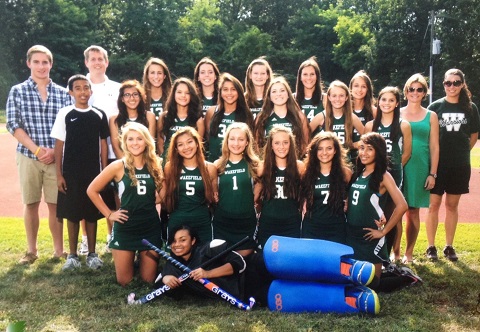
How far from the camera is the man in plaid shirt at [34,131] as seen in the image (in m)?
6.07

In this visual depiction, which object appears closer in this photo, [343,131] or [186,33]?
[343,131]

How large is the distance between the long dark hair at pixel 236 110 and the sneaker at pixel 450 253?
8.61ft

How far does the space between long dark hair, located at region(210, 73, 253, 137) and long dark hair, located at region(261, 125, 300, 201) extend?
0.80 m

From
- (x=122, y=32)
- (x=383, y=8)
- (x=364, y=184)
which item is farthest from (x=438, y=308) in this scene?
(x=122, y=32)

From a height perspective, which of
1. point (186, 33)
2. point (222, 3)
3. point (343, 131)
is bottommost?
point (343, 131)

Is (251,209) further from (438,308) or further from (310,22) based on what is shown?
(310,22)

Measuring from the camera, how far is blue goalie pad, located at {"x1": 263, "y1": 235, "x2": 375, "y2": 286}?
4.41 metres

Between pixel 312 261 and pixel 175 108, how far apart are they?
2.34 metres

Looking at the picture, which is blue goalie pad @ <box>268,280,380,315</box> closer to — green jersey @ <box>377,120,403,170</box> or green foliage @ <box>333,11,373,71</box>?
green jersey @ <box>377,120,403,170</box>

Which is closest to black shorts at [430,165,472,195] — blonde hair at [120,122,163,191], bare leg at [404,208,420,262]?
bare leg at [404,208,420,262]

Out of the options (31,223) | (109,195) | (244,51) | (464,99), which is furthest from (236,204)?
(244,51)

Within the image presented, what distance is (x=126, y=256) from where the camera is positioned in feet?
17.2

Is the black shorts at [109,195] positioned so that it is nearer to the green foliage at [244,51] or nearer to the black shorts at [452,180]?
the black shorts at [452,180]

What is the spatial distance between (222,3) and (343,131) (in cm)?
5609
